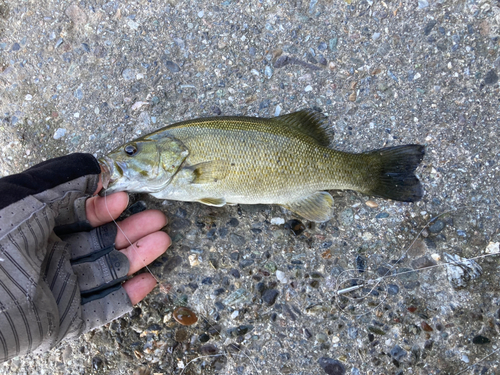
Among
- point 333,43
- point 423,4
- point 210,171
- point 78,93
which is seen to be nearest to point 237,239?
point 210,171

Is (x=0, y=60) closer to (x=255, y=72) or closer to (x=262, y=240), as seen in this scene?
(x=255, y=72)

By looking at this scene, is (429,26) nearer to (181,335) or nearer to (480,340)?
(480,340)

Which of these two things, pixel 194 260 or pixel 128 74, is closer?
pixel 194 260

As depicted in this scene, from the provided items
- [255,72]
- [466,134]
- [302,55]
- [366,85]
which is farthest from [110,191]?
[466,134]

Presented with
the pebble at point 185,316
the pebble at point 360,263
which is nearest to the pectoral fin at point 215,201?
the pebble at point 185,316

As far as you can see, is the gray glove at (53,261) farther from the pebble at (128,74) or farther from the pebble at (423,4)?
the pebble at (423,4)

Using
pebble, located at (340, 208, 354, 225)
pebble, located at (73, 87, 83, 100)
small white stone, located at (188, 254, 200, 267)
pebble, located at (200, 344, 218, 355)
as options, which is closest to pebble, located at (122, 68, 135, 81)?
pebble, located at (73, 87, 83, 100)
